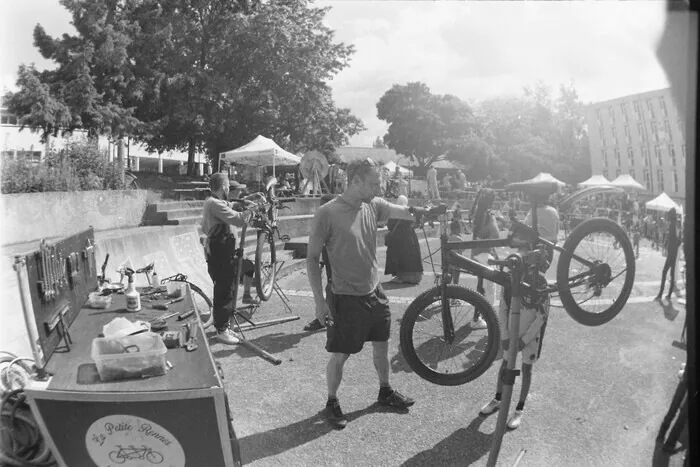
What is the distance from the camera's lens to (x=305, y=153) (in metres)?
3.51

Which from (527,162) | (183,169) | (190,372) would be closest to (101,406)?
(190,372)

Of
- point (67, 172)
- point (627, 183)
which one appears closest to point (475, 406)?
point (627, 183)

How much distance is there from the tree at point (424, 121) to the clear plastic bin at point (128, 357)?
131 cm

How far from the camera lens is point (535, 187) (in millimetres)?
1816

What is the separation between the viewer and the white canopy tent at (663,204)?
4.43ft

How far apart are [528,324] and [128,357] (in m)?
2.07

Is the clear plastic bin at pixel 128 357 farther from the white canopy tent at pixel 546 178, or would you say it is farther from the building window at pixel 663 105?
the building window at pixel 663 105

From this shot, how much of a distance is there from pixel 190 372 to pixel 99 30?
192 centimetres

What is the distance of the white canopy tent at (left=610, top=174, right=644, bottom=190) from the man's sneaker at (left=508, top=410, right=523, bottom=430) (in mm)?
1775

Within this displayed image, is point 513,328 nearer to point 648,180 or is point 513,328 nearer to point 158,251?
point 648,180

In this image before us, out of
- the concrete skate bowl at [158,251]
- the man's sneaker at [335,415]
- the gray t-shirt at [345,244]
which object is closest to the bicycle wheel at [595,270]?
the gray t-shirt at [345,244]

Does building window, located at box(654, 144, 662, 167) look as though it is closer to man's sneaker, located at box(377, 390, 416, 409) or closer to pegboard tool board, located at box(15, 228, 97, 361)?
man's sneaker, located at box(377, 390, 416, 409)

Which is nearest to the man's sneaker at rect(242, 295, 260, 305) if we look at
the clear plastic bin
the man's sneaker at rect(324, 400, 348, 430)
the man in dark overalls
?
the man in dark overalls

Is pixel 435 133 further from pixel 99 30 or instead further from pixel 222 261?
pixel 222 261
